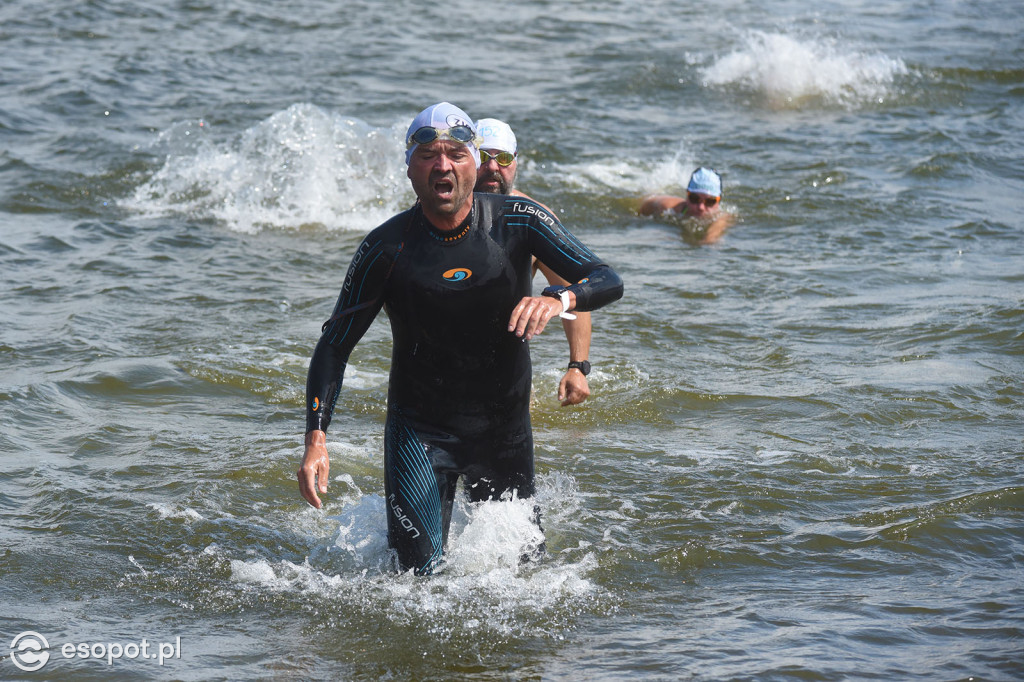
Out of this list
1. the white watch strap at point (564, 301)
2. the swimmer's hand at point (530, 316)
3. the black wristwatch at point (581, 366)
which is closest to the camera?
the swimmer's hand at point (530, 316)

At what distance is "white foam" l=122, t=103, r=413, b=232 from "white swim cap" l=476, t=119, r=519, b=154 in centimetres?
637

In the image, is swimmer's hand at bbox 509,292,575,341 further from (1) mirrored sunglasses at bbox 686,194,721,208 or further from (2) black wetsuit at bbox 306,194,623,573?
(1) mirrored sunglasses at bbox 686,194,721,208

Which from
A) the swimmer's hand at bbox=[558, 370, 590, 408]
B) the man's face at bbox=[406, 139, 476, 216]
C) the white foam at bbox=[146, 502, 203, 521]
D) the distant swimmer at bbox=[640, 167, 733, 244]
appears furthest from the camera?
the distant swimmer at bbox=[640, 167, 733, 244]

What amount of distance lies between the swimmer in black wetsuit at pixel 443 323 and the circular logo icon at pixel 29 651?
1295 millimetres

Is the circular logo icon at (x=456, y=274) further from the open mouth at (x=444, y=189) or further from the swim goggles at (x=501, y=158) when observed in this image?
the swim goggles at (x=501, y=158)

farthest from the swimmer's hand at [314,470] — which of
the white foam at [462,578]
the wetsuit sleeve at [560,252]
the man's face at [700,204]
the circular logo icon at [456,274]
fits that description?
the man's face at [700,204]

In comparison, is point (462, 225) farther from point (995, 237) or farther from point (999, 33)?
point (999, 33)

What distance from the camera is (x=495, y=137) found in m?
6.44

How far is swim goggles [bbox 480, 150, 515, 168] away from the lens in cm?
639

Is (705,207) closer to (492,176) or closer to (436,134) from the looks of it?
(492,176)

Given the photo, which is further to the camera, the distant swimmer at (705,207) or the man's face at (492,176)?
the distant swimmer at (705,207)

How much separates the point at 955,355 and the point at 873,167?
6149 millimetres

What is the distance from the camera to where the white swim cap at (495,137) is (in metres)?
6.42

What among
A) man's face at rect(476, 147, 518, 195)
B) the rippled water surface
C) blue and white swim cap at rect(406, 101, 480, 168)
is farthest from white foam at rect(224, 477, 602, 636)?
man's face at rect(476, 147, 518, 195)
